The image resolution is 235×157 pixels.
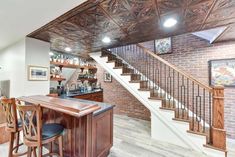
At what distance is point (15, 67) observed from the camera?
3.41 meters

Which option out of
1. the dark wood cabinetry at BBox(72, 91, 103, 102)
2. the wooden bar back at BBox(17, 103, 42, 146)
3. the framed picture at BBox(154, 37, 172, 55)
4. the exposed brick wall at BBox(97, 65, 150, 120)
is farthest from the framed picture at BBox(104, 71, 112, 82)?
the wooden bar back at BBox(17, 103, 42, 146)

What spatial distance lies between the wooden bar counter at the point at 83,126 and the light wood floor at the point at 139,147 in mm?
442

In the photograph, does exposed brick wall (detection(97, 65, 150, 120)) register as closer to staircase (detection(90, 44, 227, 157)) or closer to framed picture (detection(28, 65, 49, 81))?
staircase (detection(90, 44, 227, 157))

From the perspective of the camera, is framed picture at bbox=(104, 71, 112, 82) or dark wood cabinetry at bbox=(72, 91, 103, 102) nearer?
dark wood cabinetry at bbox=(72, 91, 103, 102)

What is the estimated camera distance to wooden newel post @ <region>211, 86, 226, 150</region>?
2475 mm

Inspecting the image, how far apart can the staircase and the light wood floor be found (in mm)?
213

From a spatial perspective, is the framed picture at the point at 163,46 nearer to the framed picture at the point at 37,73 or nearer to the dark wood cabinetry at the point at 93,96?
the dark wood cabinetry at the point at 93,96

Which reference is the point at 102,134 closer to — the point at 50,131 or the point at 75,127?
the point at 75,127

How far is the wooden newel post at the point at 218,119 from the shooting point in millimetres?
2475

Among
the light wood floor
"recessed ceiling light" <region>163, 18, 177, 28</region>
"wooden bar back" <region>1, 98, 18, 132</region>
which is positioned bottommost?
the light wood floor

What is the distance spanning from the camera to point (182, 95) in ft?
12.9

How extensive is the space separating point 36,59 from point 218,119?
4096 mm

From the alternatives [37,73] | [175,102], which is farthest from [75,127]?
[175,102]

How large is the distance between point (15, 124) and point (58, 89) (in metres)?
2.62
